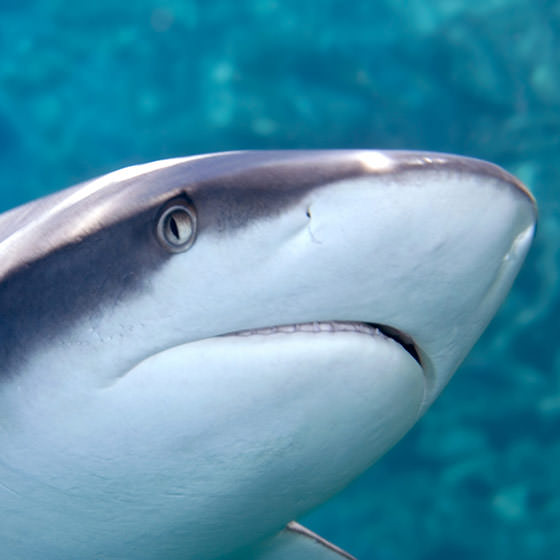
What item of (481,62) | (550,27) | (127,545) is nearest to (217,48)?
(481,62)

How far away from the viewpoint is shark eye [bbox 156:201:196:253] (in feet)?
4.46

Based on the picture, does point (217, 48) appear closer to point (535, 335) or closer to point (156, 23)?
point (156, 23)

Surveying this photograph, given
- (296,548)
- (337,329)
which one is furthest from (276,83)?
(337,329)

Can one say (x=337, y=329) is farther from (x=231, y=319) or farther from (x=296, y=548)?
(x=296, y=548)

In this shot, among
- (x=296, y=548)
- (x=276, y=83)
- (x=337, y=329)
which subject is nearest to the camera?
(x=337, y=329)

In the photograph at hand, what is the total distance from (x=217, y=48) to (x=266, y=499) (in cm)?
660

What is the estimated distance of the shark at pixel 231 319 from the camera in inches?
52.2

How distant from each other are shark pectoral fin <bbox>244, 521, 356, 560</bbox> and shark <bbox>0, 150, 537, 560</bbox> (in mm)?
1004

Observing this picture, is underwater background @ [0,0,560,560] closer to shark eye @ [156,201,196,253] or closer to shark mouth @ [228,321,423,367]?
shark mouth @ [228,321,423,367]

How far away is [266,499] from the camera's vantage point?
1966 millimetres

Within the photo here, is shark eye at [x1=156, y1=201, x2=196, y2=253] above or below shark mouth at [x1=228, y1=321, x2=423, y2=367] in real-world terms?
above

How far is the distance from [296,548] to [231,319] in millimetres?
1992

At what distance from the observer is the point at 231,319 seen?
1.42m

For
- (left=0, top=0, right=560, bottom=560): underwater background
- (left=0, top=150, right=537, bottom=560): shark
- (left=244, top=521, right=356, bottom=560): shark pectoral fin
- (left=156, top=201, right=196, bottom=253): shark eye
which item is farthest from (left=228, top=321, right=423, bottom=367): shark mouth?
(left=0, top=0, right=560, bottom=560): underwater background
